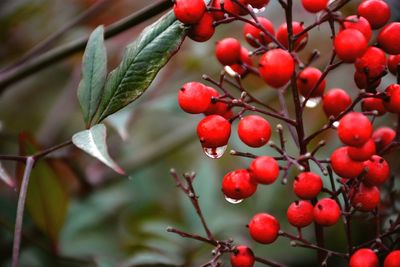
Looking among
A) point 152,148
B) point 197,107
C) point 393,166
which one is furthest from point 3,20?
point 393,166

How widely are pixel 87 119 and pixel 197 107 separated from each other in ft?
0.62

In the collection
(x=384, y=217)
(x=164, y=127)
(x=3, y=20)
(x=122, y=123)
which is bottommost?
(x=384, y=217)

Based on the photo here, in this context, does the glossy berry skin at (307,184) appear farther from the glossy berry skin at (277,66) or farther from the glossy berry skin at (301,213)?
the glossy berry skin at (277,66)

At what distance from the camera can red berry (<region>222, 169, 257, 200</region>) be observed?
103 centimetres

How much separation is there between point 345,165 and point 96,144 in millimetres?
389

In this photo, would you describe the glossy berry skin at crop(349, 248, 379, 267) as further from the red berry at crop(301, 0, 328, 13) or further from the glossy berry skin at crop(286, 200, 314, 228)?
the red berry at crop(301, 0, 328, 13)

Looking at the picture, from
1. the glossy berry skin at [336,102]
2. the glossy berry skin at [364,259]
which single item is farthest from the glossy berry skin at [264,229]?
the glossy berry skin at [336,102]

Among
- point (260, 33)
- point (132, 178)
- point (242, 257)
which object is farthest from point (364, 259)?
point (132, 178)

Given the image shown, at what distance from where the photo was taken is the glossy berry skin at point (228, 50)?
1162 mm

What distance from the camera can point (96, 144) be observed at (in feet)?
3.06

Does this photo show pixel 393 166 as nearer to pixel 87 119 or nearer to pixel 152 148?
pixel 152 148

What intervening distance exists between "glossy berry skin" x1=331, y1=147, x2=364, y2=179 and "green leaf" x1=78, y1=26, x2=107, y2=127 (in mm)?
411

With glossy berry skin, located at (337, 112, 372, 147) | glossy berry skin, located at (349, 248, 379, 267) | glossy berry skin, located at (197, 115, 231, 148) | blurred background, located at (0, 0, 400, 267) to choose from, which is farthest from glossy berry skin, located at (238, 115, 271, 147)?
blurred background, located at (0, 0, 400, 267)

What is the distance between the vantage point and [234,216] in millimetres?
1904
